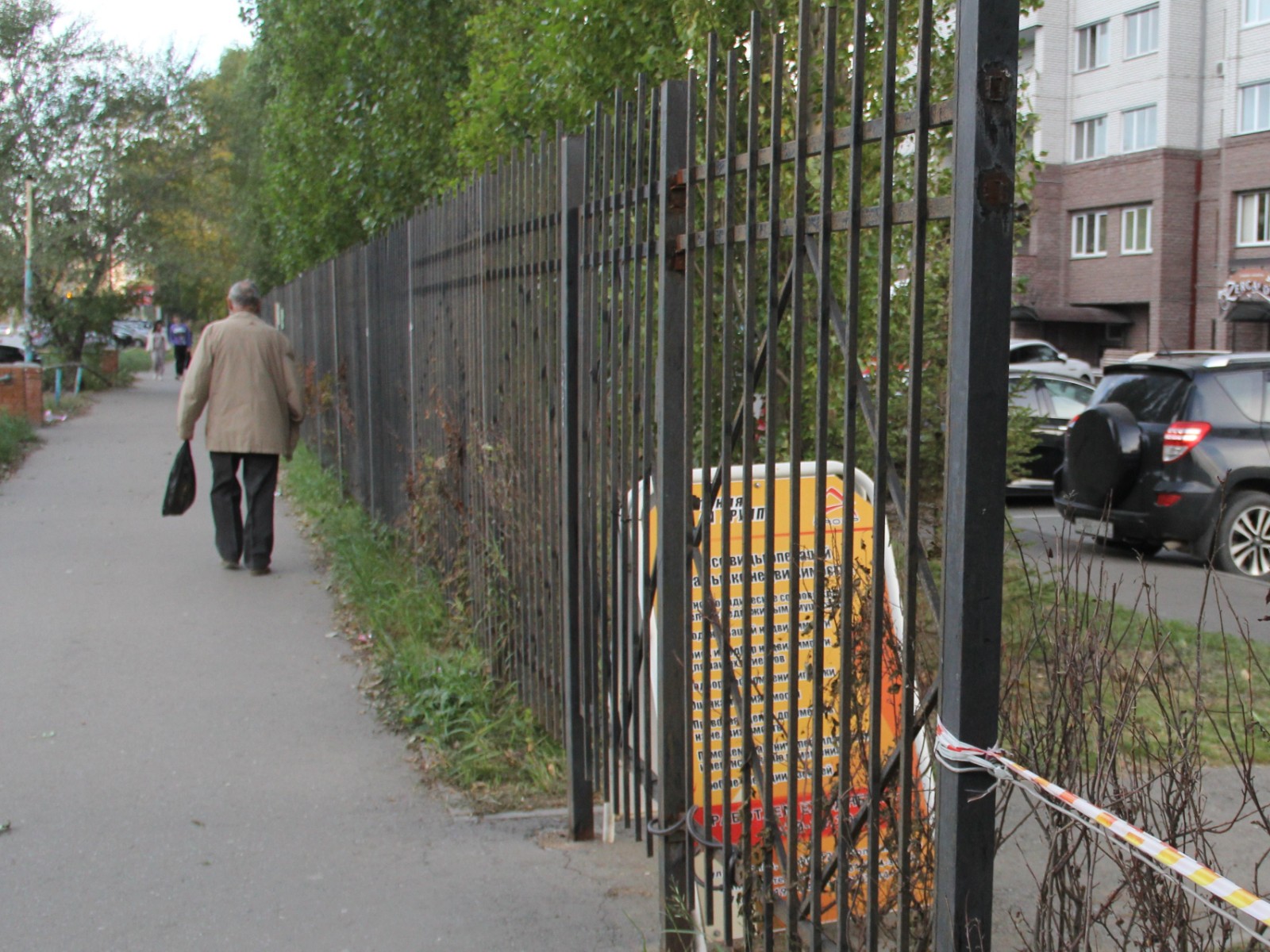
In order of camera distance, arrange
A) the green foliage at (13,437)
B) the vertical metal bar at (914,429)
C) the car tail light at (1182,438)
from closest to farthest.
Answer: the vertical metal bar at (914,429) < the car tail light at (1182,438) < the green foliage at (13,437)

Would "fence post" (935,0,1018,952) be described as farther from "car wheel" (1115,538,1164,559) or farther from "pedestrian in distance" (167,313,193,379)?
"pedestrian in distance" (167,313,193,379)

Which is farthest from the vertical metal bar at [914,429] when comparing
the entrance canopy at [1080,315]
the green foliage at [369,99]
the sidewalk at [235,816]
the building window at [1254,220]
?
the entrance canopy at [1080,315]

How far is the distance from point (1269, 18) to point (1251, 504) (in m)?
35.5

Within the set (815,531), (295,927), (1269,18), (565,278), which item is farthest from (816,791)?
(1269,18)

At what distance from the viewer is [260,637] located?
7703 millimetres

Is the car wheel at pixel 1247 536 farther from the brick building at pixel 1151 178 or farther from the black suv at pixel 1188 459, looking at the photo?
the brick building at pixel 1151 178

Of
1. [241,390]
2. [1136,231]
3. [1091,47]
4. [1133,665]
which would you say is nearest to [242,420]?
[241,390]

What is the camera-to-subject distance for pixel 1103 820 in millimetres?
2102

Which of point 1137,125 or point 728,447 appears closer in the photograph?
point 728,447

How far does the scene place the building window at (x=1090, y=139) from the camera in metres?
46.0

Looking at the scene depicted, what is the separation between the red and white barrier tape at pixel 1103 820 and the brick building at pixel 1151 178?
3772 centimetres

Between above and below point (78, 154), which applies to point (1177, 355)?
below

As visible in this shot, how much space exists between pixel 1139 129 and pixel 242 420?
40850 millimetres

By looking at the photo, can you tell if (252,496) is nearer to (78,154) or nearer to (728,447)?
(728,447)
